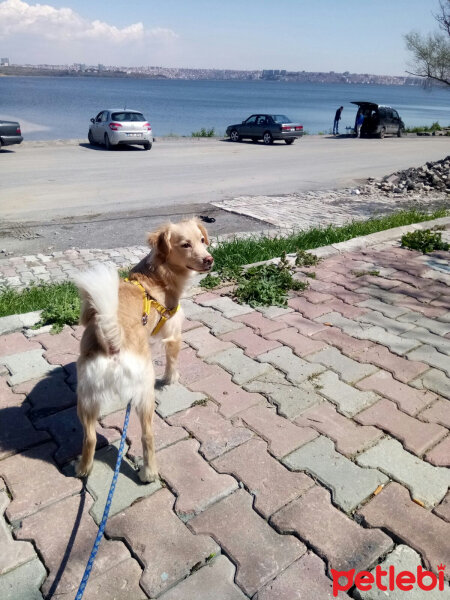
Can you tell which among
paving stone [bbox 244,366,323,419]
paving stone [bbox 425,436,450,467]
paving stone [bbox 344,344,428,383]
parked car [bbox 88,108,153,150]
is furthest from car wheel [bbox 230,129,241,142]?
paving stone [bbox 425,436,450,467]

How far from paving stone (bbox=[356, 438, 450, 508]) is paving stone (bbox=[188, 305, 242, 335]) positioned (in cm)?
195

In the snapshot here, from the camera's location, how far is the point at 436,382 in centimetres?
379

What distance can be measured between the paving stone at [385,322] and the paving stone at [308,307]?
410mm

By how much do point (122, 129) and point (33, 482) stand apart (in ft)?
67.5

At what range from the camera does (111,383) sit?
2516 mm

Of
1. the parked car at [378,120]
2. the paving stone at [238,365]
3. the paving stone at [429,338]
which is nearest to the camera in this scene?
the paving stone at [238,365]

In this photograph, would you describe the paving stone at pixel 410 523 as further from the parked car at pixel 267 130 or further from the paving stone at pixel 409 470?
the parked car at pixel 267 130

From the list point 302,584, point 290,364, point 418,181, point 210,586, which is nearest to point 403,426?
point 290,364

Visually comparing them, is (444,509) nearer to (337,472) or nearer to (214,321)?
(337,472)

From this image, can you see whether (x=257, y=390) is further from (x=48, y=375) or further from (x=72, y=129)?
(x=72, y=129)

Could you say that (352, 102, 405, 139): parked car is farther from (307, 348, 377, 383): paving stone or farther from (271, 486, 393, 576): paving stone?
(271, 486, 393, 576): paving stone

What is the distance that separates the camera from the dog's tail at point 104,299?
2293 mm

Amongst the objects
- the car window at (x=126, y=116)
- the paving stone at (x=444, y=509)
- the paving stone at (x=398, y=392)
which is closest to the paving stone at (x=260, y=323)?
the paving stone at (x=398, y=392)

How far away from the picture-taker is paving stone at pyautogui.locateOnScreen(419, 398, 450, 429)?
131 inches
